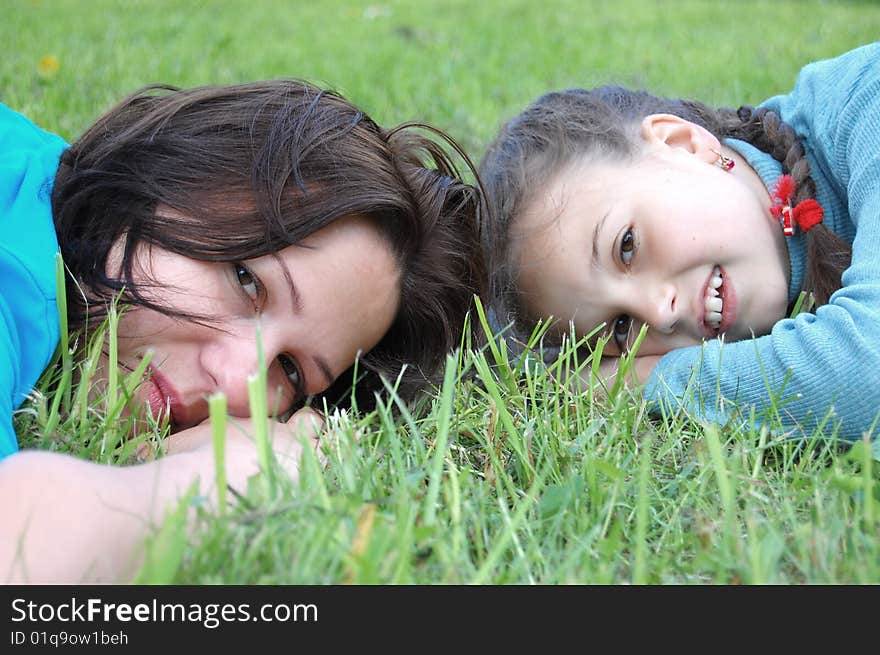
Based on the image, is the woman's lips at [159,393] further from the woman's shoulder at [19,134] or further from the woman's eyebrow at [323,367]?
the woman's shoulder at [19,134]

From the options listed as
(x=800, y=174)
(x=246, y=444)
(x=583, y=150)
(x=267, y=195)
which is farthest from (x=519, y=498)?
(x=800, y=174)

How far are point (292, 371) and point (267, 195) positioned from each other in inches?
14.8

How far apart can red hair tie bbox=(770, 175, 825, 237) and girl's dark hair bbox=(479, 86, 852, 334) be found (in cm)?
2

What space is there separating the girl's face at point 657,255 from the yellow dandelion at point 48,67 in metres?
2.44

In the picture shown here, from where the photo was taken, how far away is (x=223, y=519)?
1065mm

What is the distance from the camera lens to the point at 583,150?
98.6 inches

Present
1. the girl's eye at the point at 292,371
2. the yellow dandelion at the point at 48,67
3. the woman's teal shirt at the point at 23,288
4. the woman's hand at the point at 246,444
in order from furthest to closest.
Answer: the yellow dandelion at the point at 48,67 < the girl's eye at the point at 292,371 < the woman's teal shirt at the point at 23,288 < the woman's hand at the point at 246,444

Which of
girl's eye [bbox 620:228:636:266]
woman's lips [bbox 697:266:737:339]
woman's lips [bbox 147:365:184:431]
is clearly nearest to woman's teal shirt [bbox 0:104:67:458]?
woman's lips [bbox 147:365:184:431]

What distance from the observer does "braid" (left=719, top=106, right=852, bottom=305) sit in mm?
2299

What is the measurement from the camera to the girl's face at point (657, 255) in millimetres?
2244

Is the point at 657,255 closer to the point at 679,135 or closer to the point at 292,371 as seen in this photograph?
the point at 679,135

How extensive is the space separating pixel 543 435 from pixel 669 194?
0.95m

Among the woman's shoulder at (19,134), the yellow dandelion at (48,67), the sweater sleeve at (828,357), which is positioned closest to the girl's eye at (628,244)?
the sweater sleeve at (828,357)
